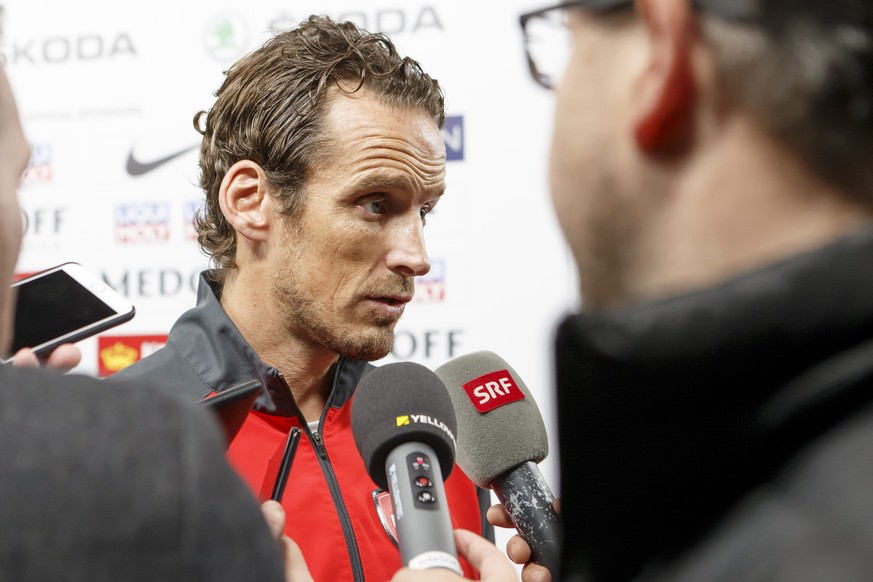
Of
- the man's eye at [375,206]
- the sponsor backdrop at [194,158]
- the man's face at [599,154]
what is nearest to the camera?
the man's face at [599,154]

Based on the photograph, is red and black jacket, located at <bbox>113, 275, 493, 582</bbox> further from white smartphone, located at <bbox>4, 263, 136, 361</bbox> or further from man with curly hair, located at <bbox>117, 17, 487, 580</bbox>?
white smartphone, located at <bbox>4, 263, 136, 361</bbox>

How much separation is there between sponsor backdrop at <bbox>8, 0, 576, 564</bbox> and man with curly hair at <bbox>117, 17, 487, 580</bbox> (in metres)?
0.83

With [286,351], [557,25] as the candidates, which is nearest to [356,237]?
[286,351]

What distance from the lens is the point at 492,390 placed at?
125cm

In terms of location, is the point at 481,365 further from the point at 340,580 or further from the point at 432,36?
the point at 432,36

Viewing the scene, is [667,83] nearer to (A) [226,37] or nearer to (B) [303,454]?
(B) [303,454]

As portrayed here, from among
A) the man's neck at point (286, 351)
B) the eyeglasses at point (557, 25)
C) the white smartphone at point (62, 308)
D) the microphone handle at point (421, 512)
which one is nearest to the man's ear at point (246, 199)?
the man's neck at point (286, 351)

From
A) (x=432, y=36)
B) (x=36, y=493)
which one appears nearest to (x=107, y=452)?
(x=36, y=493)

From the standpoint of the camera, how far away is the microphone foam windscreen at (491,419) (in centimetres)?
110

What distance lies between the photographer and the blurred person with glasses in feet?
1.52

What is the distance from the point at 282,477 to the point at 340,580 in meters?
0.16

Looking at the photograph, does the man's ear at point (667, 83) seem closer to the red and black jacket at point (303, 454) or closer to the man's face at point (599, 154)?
the man's face at point (599, 154)

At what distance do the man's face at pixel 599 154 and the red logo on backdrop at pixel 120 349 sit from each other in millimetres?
2268

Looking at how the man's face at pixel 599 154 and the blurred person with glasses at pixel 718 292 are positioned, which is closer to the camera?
the blurred person with glasses at pixel 718 292
